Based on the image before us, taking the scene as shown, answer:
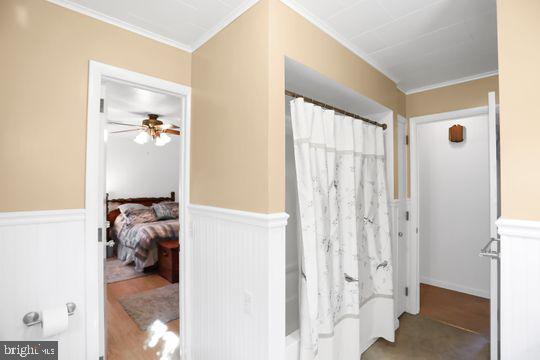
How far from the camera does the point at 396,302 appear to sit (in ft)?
9.17

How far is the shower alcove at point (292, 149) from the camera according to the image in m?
1.82

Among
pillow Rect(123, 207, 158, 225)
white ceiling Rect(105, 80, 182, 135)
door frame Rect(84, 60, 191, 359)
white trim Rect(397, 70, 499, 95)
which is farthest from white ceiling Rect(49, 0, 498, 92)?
pillow Rect(123, 207, 158, 225)

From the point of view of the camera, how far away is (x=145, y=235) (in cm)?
387

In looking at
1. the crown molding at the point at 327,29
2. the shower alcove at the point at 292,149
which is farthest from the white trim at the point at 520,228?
the crown molding at the point at 327,29

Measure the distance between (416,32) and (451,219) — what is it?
2.83m

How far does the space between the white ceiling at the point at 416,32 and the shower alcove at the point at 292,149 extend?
335 mm

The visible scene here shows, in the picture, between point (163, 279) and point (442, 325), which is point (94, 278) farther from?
point (442, 325)

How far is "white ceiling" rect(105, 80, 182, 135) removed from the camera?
296cm

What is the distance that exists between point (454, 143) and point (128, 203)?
582cm

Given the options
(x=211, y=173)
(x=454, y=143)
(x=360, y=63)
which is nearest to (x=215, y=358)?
(x=211, y=173)

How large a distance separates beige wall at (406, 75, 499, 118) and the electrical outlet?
2.69m

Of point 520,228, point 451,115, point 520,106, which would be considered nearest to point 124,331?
point 520,228

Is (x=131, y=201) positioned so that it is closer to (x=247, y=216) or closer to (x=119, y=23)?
(x=119, y=23)

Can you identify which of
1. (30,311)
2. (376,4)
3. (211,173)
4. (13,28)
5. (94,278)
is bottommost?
(30,311)
